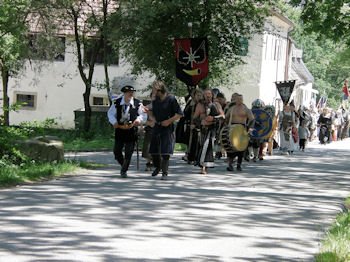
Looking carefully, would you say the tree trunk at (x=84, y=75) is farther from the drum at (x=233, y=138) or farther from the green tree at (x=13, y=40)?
the drum at (x=233, y=138)

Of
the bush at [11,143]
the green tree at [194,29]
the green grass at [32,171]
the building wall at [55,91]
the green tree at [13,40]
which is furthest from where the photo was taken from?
the building wall at [55,91]

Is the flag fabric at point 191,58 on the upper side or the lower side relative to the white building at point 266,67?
lower

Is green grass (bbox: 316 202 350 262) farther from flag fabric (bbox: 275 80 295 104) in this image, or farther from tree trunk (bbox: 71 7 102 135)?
tree trunk (bbox: 71 7 102 135)

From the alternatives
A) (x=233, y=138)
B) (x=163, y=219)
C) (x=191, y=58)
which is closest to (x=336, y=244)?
(x=163, y=219)

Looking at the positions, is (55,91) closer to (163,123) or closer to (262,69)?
(262,69)

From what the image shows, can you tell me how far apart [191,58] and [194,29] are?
5.42m

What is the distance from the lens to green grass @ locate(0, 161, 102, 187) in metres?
12.0

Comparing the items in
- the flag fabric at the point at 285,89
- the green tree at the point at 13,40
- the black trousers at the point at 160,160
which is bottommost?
the black trousers at the point at 160,160

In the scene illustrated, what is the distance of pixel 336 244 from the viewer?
23.0 ft

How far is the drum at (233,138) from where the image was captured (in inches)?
683

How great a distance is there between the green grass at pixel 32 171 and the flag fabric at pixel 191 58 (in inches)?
339

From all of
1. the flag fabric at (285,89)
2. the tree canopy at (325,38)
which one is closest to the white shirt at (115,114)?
the tree canopy at (325,38)

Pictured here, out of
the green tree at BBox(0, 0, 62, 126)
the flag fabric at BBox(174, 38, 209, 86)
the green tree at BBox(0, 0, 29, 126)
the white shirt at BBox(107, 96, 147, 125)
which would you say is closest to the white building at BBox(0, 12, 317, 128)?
the green tree at BBox(0, 0, 29, 126)

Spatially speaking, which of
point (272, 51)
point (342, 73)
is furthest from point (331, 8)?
point (342, 73)
